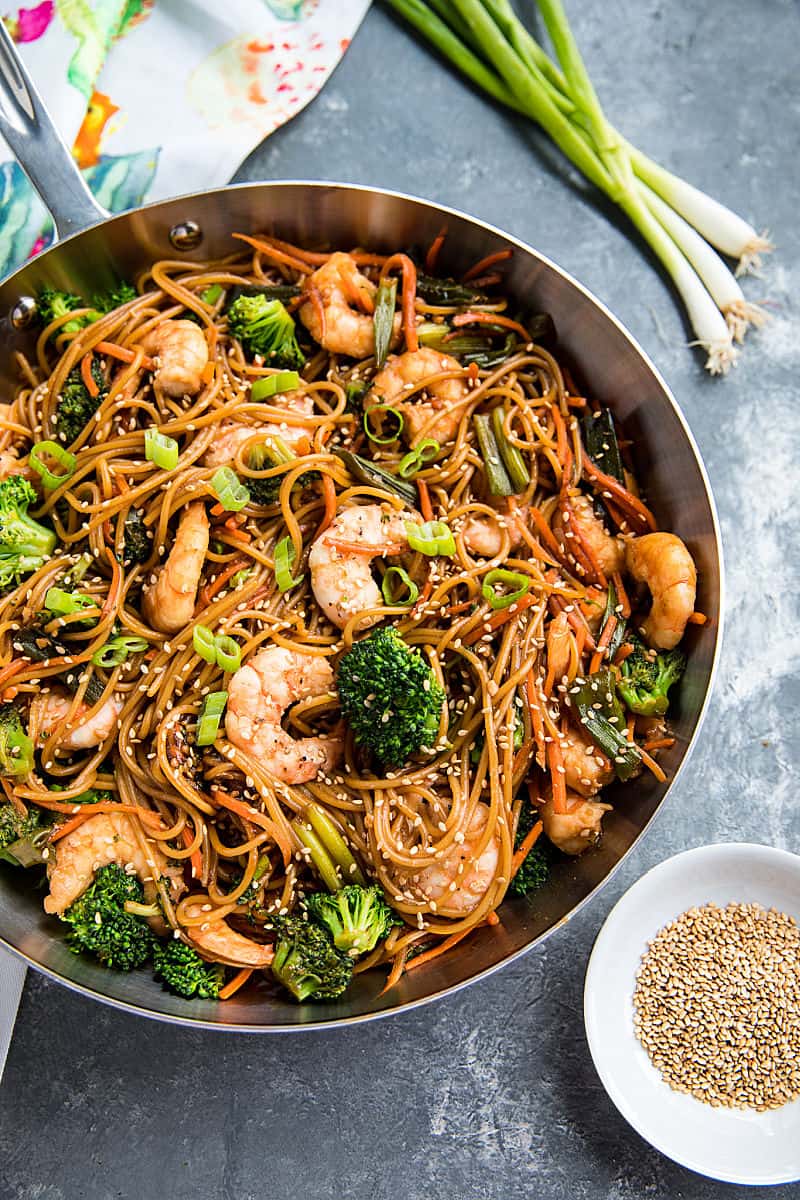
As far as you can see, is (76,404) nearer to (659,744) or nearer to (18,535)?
(18,535)

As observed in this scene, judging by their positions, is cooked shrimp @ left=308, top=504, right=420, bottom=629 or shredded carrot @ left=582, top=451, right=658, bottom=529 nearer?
cooked shrimp @ left=308, top=504, right=420, bottom=629

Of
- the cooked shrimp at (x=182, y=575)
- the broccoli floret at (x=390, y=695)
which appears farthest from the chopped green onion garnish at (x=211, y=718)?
the broccoli floret at (x=390, y=695)

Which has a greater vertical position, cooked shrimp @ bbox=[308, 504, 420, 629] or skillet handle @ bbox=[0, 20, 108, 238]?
skillet handle @ bbox=[0, 20, 108, 238]

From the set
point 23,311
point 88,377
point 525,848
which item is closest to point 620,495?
point 525,848

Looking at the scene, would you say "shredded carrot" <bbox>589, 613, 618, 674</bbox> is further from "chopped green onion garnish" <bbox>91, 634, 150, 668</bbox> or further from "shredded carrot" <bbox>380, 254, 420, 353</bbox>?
"chopped green onion garnish" <bbox>91, 634, 150, 668</bbox>

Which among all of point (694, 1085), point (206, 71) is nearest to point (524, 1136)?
point (694, 1085)

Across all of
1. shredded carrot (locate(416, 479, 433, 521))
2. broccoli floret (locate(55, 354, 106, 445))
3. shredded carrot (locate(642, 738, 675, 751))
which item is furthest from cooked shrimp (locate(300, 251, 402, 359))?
shredded carrot (locate(642, 738, 675, 751))
